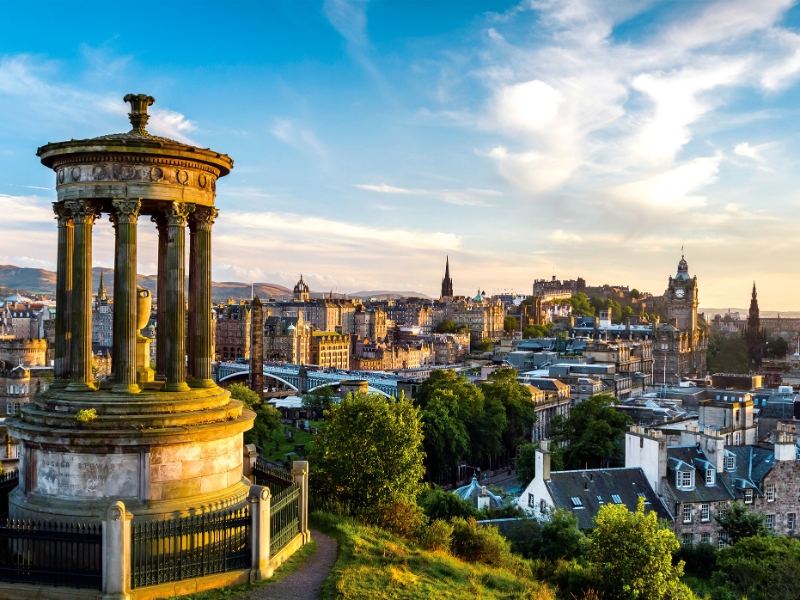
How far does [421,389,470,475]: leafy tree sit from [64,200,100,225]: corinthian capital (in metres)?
47.2

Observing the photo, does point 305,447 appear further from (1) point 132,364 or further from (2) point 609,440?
(1) point 132,364

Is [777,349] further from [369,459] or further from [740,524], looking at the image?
[369,459]

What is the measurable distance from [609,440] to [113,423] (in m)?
53.0

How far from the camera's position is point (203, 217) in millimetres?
18578

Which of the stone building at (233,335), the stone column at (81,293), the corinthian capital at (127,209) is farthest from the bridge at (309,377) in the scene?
the corinthian capital at (127,209)

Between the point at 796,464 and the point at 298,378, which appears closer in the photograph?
the point at 796,464

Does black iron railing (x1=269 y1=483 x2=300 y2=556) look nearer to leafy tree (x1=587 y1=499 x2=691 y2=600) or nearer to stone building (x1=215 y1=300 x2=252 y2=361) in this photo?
leafy tree (x1=587 y1=499 x2=691 y2=600)

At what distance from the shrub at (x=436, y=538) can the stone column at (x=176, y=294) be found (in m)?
8.19

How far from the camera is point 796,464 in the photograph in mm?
46969

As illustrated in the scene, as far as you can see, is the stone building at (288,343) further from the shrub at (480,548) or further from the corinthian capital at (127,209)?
the corinthian capital at (127,209)

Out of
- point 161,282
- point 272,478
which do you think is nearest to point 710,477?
point 272,478

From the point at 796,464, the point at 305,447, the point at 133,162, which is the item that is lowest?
the point at 305,447

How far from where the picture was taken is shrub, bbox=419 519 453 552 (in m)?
21.2

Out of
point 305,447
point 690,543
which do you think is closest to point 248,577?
point 690,543
